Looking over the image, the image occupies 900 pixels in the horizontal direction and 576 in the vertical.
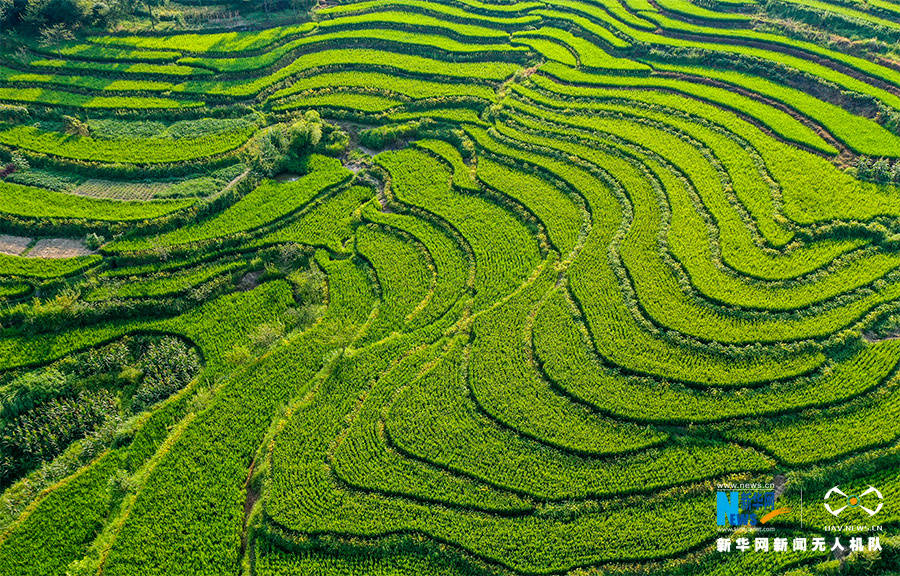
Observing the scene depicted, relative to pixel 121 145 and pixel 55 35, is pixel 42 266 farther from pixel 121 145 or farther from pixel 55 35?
pixel 55 35

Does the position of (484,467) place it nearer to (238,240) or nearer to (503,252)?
(503,252)

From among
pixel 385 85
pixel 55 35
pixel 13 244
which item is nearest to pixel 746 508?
pixel 385 85

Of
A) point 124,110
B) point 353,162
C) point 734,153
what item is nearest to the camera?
point 734,153

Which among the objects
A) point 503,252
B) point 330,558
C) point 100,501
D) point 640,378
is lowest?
point 330,558

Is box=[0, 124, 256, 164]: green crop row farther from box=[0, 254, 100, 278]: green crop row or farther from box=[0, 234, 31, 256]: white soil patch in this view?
box=[0, 254, 100, 278]: green crop row

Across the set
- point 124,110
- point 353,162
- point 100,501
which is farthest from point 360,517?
point 124,110

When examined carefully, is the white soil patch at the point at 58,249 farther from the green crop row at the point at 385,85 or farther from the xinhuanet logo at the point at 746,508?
the xinhuanet logo at the point at 746,508
